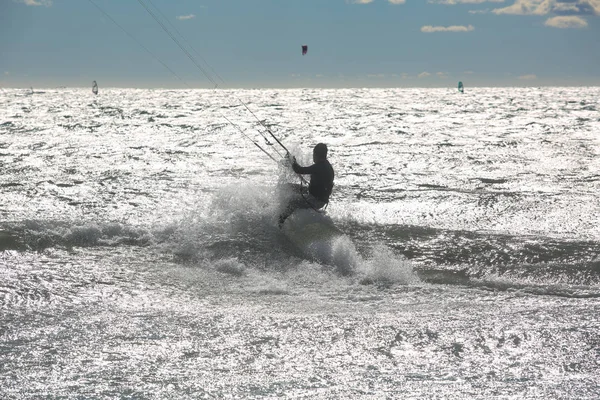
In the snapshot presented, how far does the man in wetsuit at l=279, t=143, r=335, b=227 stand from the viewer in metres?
11.6

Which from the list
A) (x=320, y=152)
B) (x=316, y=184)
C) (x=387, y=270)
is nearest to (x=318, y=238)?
(x=316, y=184)

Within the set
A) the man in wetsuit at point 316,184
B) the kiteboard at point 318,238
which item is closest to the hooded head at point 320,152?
the man in wetsuit at point 316,184

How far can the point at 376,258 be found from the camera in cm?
948

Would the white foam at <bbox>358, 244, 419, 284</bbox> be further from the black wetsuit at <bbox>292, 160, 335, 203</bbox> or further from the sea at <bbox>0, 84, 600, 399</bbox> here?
the black wetsuit at <bbox>292, 160, 335, 203</bbox>

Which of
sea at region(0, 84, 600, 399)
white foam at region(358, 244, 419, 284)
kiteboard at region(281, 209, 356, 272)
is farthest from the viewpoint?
kiteboard at region(281, 209, 356, 272)

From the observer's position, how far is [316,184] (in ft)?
38.3

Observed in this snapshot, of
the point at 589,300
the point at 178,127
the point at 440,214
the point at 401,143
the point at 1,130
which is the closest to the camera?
the point at 589,300

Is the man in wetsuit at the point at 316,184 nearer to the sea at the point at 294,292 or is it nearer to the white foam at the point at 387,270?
the sea at the point at 294,292

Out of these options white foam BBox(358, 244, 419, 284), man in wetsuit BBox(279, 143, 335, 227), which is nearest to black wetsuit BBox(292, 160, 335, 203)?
man in wetsuit BBox(279, 143, 335, 227)

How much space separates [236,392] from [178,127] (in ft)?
138

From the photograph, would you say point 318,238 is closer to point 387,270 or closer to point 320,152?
point 387,270

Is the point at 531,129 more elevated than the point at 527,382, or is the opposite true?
the point at 531,129

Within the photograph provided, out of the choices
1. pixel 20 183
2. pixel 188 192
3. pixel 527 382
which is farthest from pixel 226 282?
pixel 20 183

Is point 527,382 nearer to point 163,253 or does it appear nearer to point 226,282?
point 226,282
